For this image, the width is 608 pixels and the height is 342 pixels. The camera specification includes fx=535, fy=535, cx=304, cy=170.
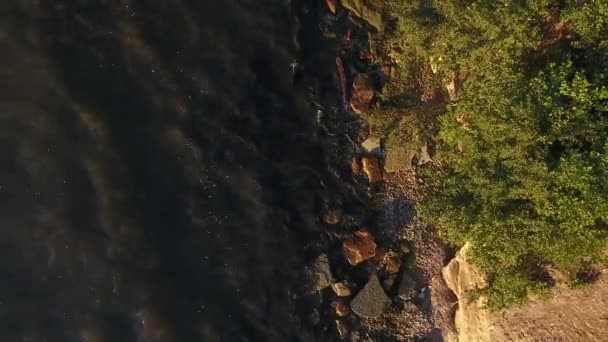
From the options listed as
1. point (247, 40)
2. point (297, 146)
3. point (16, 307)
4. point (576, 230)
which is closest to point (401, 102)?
point (297, 146)

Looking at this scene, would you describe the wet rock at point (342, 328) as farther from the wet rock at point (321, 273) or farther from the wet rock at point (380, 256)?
the wet rock at point (380, 256)

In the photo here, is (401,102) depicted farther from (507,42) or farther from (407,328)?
(407,328)

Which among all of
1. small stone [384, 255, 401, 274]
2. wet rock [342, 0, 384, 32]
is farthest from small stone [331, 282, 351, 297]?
wet rock [342, 0, 384, 32]

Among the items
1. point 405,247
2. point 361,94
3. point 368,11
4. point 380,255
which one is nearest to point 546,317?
point 405,247

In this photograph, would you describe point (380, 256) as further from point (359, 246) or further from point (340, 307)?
point (340, 307)

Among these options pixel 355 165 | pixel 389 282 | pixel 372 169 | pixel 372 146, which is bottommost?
pixel 389 282
